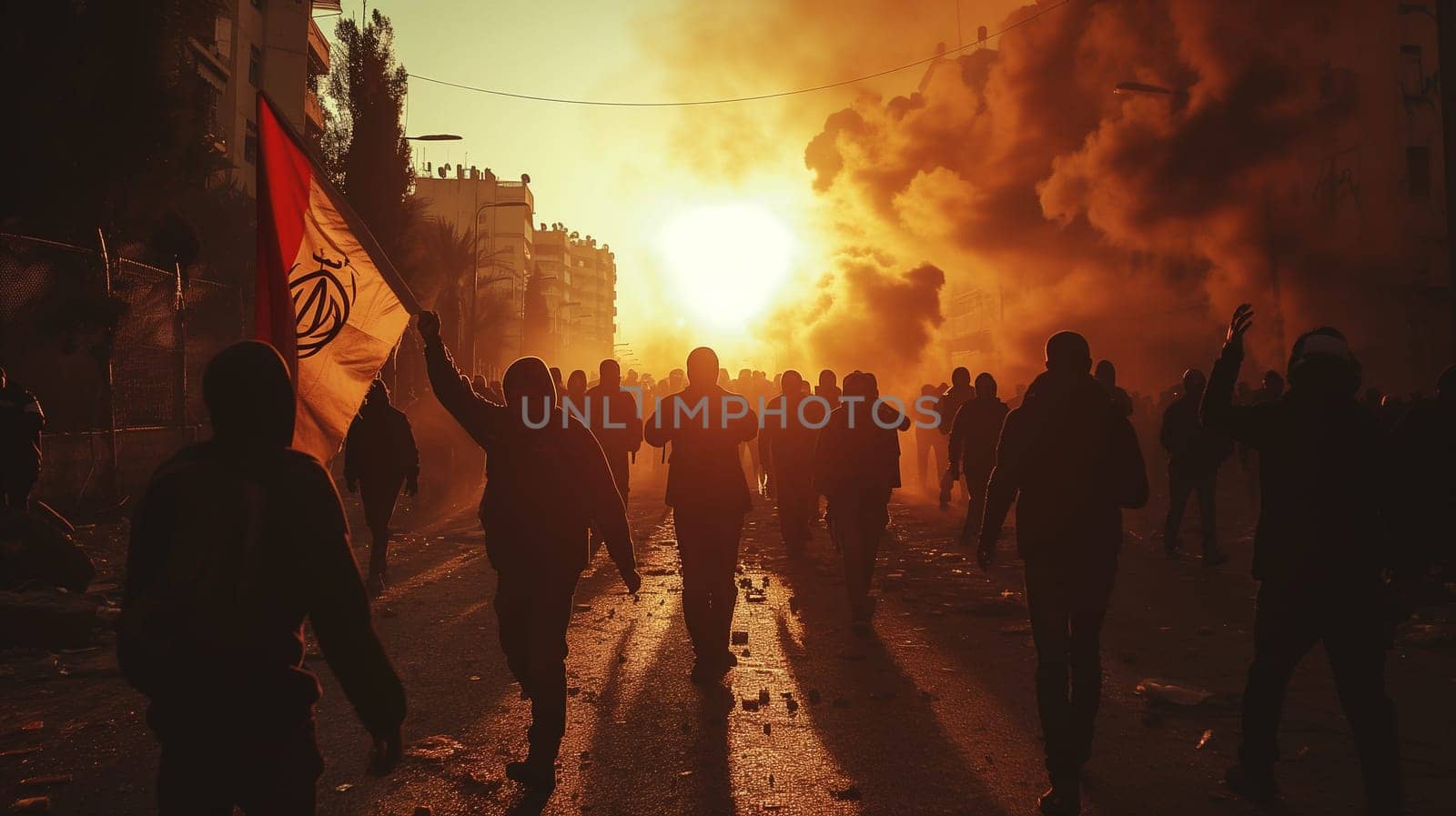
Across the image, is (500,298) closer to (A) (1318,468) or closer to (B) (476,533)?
(B) (476,533)

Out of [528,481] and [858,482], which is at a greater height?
[528,481]

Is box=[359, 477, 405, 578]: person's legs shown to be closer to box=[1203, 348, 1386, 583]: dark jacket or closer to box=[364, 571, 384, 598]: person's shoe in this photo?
box=[364, 571, 384, 598]: person's shoe

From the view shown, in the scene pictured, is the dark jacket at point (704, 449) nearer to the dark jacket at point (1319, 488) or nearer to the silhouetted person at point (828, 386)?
the dark jacket at point (1319, 488)

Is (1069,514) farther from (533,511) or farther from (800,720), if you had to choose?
(533,511)

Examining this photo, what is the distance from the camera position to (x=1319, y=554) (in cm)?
388

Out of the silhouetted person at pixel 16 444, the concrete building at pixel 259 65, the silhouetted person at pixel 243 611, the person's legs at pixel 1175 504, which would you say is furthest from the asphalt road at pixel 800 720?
the concrete building at pixel 259 65

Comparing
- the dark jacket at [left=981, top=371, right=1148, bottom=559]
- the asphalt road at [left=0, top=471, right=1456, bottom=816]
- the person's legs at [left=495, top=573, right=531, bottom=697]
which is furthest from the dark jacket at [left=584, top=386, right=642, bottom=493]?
the dark jacket at [left=981, top=371, right=1148, bottom=559]

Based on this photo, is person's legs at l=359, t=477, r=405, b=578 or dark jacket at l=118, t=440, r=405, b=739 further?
person's legs at l=359, t=477, r=405, b=578

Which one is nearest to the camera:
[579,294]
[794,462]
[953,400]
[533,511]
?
[533,511]

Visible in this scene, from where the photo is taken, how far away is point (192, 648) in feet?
7.54

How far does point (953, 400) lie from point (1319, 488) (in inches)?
415

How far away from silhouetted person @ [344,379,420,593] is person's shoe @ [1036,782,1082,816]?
620cm

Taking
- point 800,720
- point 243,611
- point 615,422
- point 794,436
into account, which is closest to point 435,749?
point 800,720

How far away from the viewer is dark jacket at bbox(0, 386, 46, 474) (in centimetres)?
853
